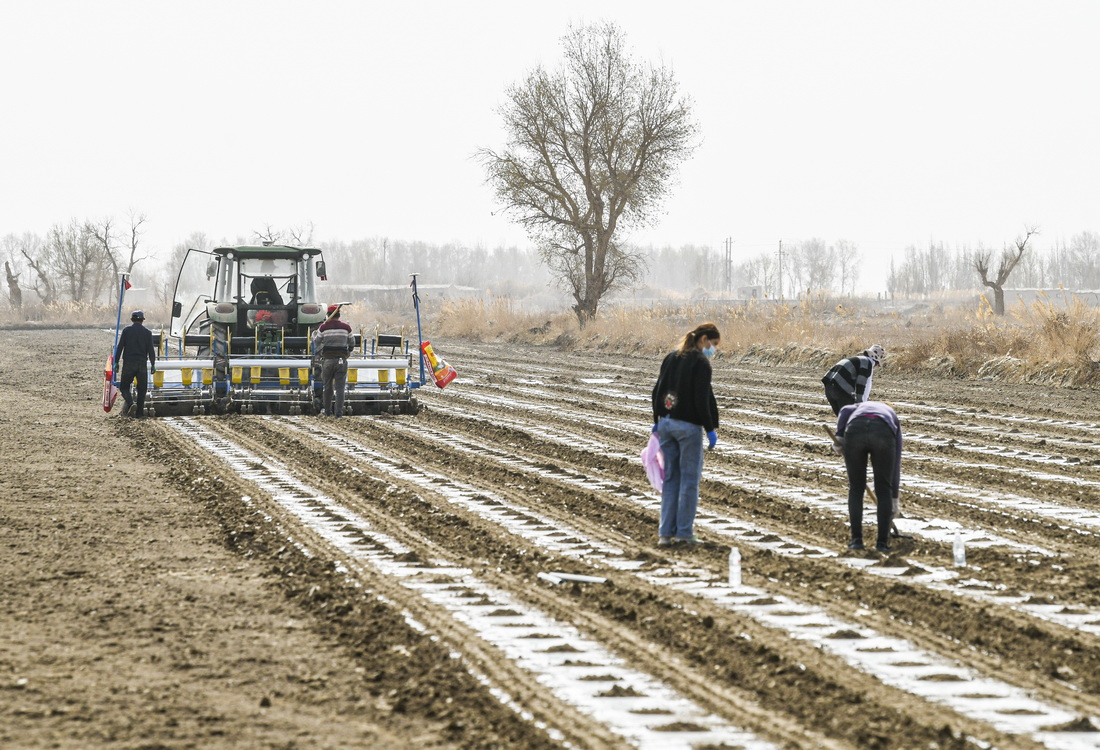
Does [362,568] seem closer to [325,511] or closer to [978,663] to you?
[325,511]

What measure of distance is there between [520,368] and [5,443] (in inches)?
710

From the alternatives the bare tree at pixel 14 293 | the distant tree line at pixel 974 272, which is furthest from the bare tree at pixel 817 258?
the bare tree at pixel 14 293

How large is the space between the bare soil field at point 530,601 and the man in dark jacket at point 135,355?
11.6 ft

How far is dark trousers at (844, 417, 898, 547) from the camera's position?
8.81 m

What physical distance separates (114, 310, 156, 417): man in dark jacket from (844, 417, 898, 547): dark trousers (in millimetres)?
12599

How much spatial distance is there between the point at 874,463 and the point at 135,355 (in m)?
13.0

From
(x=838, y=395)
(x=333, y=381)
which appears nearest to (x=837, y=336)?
(x=333, y=381)

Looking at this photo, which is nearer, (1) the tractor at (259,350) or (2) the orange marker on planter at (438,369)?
(1) the tractor at (259,350)

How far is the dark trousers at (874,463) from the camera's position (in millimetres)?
8812

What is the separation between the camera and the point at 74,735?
5.09 m

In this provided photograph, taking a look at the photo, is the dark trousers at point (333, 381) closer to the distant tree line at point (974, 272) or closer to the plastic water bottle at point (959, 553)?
the plastic water bottle at point (959, 553)

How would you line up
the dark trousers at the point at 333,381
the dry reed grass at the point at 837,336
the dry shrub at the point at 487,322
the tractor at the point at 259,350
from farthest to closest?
the dry shrub at the point at 487,322, the dry reed grass at the point at 837,336, the tractor at the point at 259,350, the dark trousers at the point at 333,381

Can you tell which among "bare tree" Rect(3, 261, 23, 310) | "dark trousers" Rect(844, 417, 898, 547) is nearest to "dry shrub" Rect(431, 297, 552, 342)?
"bare tree" Rect(3, 261, 23, 310)

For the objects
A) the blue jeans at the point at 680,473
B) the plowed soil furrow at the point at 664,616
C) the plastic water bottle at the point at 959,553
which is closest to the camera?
the plowed soil furrow at the point at 664,616
